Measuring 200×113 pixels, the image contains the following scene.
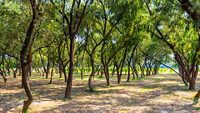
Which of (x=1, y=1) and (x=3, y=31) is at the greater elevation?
(x=1, y=1)

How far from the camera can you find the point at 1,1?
71.7ft

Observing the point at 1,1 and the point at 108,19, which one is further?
the point at 108,19

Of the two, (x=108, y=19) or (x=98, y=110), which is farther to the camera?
(x=108, y=19)

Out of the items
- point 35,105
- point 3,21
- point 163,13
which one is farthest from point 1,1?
point 163,13

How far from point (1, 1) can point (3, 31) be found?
2056mm

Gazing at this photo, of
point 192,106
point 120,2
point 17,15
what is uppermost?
point 120,2

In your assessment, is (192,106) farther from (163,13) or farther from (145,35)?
(145,35)

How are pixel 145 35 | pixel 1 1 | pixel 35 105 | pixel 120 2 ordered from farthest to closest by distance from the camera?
pixel 145 35, pixel 120 2, pixel 1 1, pixel 35 105

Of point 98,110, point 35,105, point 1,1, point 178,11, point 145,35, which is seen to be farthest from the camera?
point 145,35

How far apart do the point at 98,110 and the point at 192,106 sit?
575 centimetres

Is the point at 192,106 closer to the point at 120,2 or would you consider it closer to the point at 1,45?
the point at 120,2

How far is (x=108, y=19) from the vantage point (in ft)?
112

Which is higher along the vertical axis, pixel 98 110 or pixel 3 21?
pixel 3 21

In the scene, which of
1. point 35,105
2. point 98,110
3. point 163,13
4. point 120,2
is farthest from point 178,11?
point 35,105
